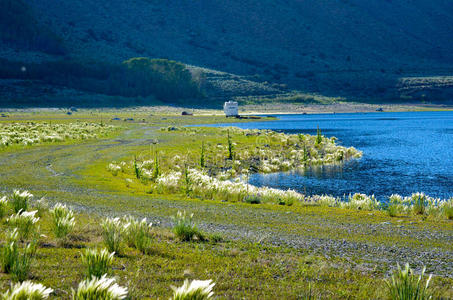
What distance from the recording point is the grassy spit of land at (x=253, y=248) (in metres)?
6.68

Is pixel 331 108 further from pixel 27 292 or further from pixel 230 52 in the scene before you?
pixel 27 292

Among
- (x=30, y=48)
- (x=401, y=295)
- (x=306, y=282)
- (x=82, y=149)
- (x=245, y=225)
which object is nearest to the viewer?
(x=401, y=295)

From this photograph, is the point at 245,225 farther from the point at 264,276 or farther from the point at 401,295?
the point at 401,295

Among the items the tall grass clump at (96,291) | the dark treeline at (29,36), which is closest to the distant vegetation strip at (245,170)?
the tall grass clump at (96,291)

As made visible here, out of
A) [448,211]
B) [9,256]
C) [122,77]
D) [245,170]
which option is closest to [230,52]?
[122,77]

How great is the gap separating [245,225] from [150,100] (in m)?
141

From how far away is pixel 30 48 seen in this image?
6988 inches

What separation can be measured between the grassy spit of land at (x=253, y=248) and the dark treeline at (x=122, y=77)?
136 m

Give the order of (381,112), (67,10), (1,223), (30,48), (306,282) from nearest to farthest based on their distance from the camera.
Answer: (306,282), (1,223), (381,112), (30,48), (67,10)

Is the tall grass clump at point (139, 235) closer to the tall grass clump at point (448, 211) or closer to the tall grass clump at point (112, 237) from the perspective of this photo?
the tall grass clump at point (112, 237)

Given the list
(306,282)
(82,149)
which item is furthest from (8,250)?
(82,149)

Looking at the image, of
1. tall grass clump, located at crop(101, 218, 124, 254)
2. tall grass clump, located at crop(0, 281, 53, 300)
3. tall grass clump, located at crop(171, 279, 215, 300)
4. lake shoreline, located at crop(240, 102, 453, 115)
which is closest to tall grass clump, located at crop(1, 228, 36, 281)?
tall grass clump, located at crop(101, 218, 124, 254)

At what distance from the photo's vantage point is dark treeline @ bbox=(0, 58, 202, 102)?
147875 mm

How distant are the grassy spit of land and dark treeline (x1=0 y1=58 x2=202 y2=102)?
136010mm
